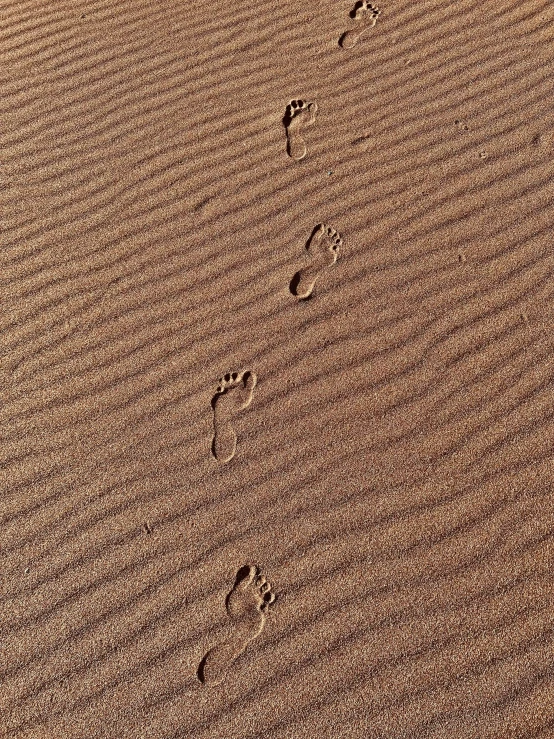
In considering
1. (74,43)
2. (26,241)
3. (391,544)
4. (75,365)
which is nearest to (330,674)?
(391,544)

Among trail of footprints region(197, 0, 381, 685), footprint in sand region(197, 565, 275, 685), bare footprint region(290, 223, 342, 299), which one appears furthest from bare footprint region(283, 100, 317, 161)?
footprint in sand region(197, 565, 275, 685)

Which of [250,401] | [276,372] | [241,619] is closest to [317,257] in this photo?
[276,372]

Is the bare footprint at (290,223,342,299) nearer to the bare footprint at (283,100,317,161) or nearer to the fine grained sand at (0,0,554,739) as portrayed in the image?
the fine grained sand at (0,0,554,739)

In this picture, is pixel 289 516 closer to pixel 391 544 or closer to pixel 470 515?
pixel 391 544

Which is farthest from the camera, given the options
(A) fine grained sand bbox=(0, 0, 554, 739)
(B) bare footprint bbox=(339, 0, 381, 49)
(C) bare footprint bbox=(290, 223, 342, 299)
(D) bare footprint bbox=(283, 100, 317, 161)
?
(B) bare footprint bbox=(339, 0, 381, 49)

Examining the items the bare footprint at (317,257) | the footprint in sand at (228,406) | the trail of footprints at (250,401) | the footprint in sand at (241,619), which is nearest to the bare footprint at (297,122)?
the trail of footprints at (250,401)

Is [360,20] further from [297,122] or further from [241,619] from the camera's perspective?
[241,619]
